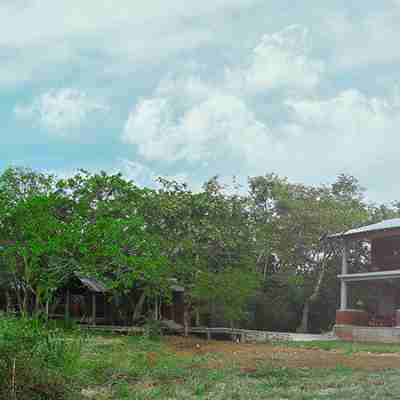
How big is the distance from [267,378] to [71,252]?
12.0 m

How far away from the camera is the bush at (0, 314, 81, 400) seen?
9062 millimetres

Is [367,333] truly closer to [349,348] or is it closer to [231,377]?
[349,348]

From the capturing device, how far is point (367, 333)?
29.0 meters

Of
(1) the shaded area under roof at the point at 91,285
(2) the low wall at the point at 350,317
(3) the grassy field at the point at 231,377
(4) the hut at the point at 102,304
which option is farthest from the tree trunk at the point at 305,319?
(3) the grassy field at the point at 231,377

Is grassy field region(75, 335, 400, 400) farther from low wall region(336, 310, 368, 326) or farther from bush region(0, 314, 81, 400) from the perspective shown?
low wall region(336, 310, 368, 326)

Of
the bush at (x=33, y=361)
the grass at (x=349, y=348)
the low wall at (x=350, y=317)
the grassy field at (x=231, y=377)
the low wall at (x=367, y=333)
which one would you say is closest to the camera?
the bush at (x=33, y=361)

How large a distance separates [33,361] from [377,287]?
92.0 ft

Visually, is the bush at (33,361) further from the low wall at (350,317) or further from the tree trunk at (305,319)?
the tree trunk at (305,319)

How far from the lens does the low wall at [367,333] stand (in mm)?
27850

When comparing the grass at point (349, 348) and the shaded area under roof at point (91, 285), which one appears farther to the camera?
the shaded area under roof at point (91, 285)

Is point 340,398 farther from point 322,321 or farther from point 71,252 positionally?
point 322,321

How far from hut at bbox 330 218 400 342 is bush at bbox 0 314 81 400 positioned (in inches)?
796

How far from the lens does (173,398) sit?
35.7 feet

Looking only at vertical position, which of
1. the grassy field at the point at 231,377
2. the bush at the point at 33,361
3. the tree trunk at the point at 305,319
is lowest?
the tree trunk at the point at 305,319
